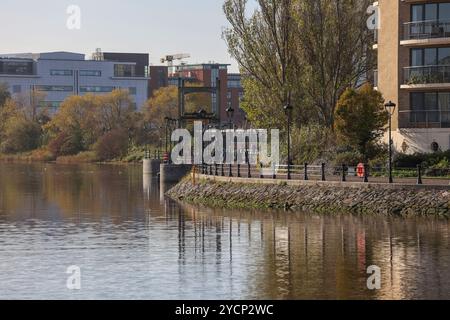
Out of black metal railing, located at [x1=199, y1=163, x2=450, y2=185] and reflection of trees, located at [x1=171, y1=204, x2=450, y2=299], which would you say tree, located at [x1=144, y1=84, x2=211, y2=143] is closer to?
black metal railing, located at [x1=199, y1=163, x2=450, y2=185]

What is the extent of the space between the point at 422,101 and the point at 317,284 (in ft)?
115

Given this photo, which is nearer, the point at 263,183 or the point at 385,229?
the point at 385,229

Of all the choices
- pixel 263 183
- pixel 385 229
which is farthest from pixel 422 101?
pixel 385 229

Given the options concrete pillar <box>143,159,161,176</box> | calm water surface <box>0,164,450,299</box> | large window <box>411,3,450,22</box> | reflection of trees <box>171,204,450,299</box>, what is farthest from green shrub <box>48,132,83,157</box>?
reflection of trees <box>171,204,450,299</box>

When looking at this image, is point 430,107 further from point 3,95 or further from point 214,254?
point 3,95

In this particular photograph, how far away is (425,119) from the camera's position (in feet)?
205

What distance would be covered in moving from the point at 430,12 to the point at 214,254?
30611mm

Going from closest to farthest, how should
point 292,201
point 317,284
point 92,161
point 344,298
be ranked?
point 344,298
point 317,284
point 292,201
point 92,161

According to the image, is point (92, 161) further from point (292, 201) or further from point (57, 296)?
point (57, 296)

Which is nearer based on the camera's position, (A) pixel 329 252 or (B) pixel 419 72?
(A) pixel 329 252

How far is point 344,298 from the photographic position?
2798 centimetres

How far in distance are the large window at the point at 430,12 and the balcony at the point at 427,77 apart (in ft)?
8.98

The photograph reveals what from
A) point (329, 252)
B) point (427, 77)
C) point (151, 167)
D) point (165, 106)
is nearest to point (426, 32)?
point (427, 77)

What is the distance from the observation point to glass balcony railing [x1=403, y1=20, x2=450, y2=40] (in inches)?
2419
